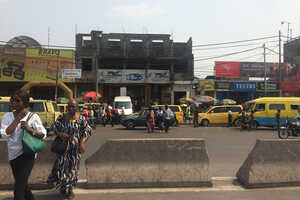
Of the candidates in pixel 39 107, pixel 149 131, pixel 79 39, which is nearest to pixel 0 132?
pixel 39 107

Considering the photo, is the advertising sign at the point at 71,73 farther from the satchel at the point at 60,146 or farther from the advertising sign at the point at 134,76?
the satchel at the point at 60,146

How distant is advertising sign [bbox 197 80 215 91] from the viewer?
34469 mm

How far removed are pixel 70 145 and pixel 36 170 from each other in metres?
1.19

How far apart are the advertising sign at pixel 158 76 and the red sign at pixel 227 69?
12.5m

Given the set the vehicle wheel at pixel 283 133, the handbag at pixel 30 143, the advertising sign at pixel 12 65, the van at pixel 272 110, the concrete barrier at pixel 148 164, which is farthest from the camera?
the advertising sign at pixel 12 65

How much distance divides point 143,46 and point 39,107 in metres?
23.8

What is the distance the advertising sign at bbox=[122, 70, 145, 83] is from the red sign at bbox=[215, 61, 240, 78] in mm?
14925

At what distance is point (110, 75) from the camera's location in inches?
1255

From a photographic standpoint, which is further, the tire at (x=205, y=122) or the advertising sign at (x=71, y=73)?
the advertising sign at (x=71, y=73)

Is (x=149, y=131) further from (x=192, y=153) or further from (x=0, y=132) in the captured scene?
(x=0, y=132)

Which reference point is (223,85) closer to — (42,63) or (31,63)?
(42,63)

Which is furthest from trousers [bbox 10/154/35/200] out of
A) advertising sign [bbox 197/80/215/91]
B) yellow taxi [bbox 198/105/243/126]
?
advertising sign [bbox 197/80/215/91]

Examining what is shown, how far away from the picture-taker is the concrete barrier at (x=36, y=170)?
455 centimetres

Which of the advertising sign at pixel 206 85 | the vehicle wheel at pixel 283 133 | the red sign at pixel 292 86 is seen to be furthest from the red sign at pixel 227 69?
the vehicle wheel at pixel 283 133
